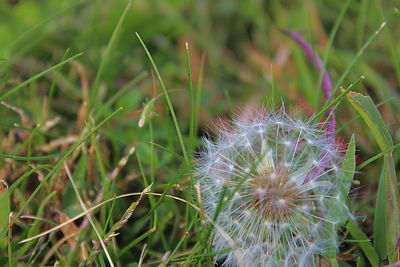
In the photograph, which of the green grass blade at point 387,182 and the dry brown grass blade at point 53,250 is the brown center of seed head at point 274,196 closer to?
the green grass blade at point 387,182

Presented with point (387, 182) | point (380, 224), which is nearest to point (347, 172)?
point (387, 182)

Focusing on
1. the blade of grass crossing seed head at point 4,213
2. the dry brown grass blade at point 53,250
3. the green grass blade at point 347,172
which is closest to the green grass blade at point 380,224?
the green grass blade at point 347,172

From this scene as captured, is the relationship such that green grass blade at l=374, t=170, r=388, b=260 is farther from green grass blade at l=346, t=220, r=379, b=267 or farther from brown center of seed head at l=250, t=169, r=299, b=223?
brown center of seed head at l=250, t=169, r=299, b=223

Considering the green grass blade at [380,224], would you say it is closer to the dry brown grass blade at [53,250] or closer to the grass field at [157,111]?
the grass field at [157,111]

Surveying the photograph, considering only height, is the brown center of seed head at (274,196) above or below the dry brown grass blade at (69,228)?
above

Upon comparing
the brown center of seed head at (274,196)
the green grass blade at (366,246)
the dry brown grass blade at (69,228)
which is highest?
the brown center of seed head at (274,196)

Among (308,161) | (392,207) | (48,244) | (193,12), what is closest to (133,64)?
(193,12)

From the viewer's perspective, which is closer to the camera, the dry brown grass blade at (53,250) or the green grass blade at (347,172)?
the green grass blade at (347,172)

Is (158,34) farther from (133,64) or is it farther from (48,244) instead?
(48,244)
